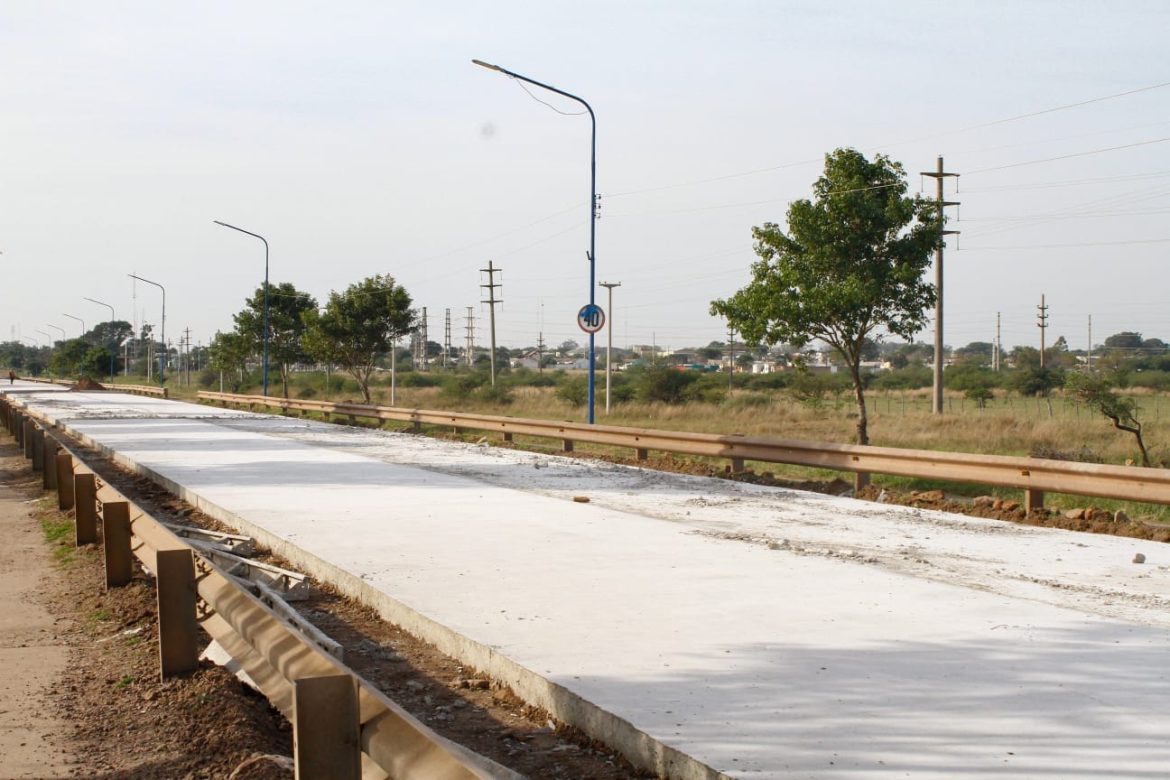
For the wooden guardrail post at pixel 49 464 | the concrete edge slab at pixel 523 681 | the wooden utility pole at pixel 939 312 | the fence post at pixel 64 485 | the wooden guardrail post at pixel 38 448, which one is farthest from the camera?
the wooden utility pole at pixel 939 312

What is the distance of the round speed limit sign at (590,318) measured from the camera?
23.9 m

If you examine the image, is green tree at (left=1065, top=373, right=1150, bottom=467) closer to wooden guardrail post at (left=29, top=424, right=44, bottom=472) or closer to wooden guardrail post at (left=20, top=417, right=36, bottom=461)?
wooden guardrail post at (left=29, top=424, right=44, bottom=472)

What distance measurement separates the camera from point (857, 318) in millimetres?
23031

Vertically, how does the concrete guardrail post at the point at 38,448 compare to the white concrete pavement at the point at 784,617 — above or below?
above

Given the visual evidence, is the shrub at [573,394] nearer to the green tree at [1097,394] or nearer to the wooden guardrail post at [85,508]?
the green tree at [1097,394]

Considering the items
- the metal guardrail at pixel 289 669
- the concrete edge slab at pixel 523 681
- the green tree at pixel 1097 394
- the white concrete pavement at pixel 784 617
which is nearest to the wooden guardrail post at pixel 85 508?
the white concrete pavement at pixel 784 617

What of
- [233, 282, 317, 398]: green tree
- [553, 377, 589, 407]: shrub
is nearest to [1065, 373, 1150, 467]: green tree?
[553, 377, 589, 407]: shrub

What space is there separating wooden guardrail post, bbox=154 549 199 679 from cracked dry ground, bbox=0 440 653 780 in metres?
0.09

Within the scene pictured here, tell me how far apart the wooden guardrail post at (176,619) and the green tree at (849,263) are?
689 inches

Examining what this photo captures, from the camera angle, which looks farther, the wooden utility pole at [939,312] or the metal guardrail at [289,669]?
the wooden utility pole at [939,312]

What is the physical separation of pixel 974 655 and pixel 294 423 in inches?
1113

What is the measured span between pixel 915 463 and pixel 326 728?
37.0 feet

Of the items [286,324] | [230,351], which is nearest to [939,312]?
[286,324]

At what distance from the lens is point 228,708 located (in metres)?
5.61
